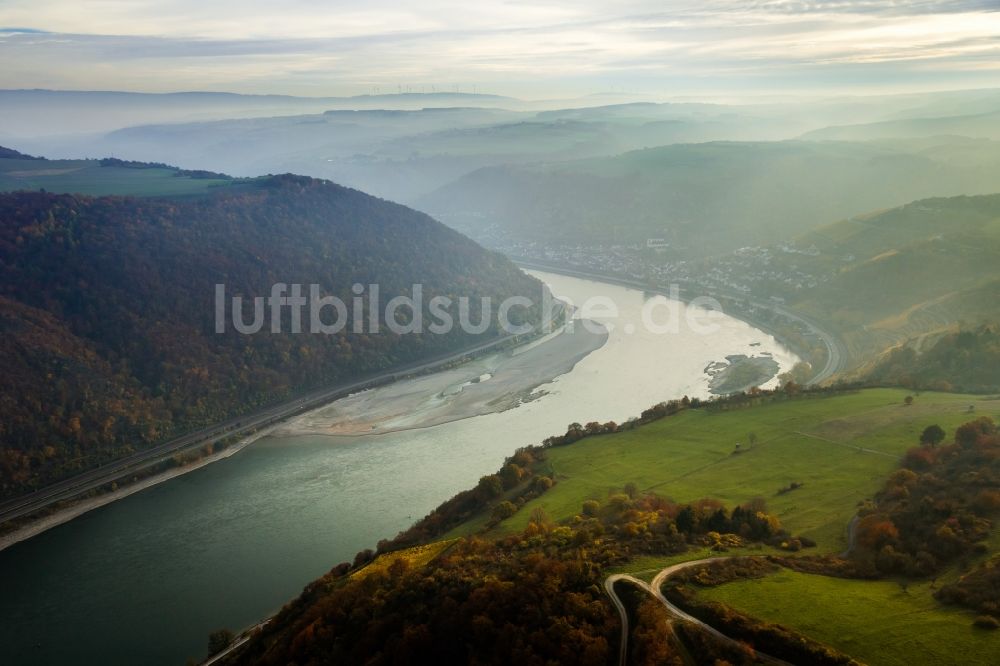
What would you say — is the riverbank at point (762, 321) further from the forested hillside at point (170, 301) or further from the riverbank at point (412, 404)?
the forested hillside at point (170, 301)

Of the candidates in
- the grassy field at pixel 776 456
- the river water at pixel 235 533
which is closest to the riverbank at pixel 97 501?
the river water at pixel 235 533

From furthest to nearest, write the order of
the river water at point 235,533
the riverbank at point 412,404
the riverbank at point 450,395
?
1. the riverbank at point 450,395
2. the riverbank at point 412,404
3. the river water at point 235,533

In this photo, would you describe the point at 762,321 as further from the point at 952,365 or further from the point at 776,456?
the point at 776,456

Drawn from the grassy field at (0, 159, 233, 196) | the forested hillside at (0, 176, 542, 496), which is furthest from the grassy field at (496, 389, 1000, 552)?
the grassy field at (0, 159, 233, 196)

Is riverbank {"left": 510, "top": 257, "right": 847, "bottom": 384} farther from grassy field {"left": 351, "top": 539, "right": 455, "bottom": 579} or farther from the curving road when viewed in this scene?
the curving road

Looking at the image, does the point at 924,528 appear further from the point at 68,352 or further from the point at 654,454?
the point at 68,352

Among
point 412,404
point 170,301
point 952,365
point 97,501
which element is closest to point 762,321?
point 952,365
